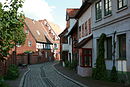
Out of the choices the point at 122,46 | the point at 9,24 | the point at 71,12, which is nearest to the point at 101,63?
the point at 122,46

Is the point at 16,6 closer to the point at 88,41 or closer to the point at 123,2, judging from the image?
the point at 123,2

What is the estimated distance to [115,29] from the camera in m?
17.0

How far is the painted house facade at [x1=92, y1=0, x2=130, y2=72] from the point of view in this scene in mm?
15336

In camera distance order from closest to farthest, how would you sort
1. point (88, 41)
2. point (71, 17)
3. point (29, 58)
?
point (88, 41) → point (71, 17) → point (29, 58)

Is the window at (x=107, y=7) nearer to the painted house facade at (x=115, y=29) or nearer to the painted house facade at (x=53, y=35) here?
the painted house facade at (x=115, y=29)

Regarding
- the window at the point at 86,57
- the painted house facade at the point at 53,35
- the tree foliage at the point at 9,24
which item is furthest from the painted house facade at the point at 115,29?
the painted house facade at the point at 53,35

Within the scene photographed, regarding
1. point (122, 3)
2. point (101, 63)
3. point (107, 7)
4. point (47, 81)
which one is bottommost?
point (47, 81)

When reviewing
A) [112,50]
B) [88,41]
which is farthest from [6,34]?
[88,41]

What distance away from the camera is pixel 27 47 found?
58.3 meters

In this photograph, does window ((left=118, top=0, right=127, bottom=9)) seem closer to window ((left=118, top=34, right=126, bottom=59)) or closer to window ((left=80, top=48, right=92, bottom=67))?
window ((left=118, top=34, right=126, bottom=59))

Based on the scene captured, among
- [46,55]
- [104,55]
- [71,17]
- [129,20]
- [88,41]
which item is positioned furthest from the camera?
[46,55]

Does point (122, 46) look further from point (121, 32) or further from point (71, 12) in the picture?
point (71, 12)

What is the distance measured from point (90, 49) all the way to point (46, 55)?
44967 millimetres

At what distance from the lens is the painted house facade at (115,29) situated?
1534cm
